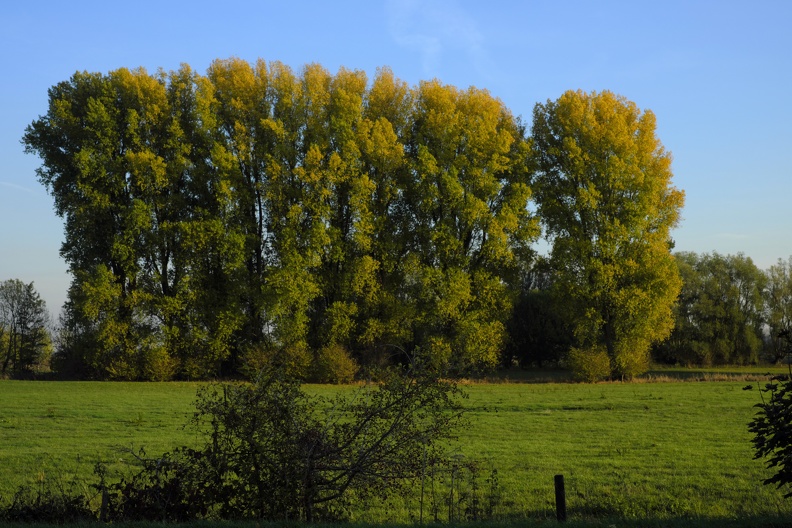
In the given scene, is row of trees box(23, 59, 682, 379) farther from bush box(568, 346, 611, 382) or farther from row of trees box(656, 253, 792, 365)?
row of trees box(656, 253, 792, 365)

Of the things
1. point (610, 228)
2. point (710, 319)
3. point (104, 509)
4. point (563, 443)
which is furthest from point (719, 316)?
point (104, 509)

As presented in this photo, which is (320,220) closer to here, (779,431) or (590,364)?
(590,364)

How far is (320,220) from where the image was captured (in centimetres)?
4416

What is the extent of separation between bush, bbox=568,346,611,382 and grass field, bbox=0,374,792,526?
237 inches

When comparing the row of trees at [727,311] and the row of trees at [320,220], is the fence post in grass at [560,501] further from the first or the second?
the row of trees at [727,311]

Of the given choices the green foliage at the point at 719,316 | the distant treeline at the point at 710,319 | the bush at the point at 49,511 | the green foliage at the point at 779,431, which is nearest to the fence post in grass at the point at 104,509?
the bush at the point at 49,511

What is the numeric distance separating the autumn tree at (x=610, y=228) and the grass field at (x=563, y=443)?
25.5 ft

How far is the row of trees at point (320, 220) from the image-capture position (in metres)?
43.5

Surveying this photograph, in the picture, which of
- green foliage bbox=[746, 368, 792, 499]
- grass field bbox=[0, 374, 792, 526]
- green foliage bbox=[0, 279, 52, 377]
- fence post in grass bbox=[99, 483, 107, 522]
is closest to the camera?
green foliage bbox=[746, 368, 792, 499]

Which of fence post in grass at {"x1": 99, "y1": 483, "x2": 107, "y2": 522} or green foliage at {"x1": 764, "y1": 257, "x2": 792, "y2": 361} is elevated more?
green foliage at {"x1": 764, "y1": 257, "x2": 792, "y2": 361}

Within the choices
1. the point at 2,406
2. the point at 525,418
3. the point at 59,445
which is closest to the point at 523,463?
the point at 525,418

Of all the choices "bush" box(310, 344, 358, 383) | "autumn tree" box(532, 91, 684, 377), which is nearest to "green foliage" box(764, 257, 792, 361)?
"autumn tree" box(532, 91, 684, 377)

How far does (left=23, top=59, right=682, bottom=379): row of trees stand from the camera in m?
43.5

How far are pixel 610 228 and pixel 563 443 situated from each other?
2715cm
